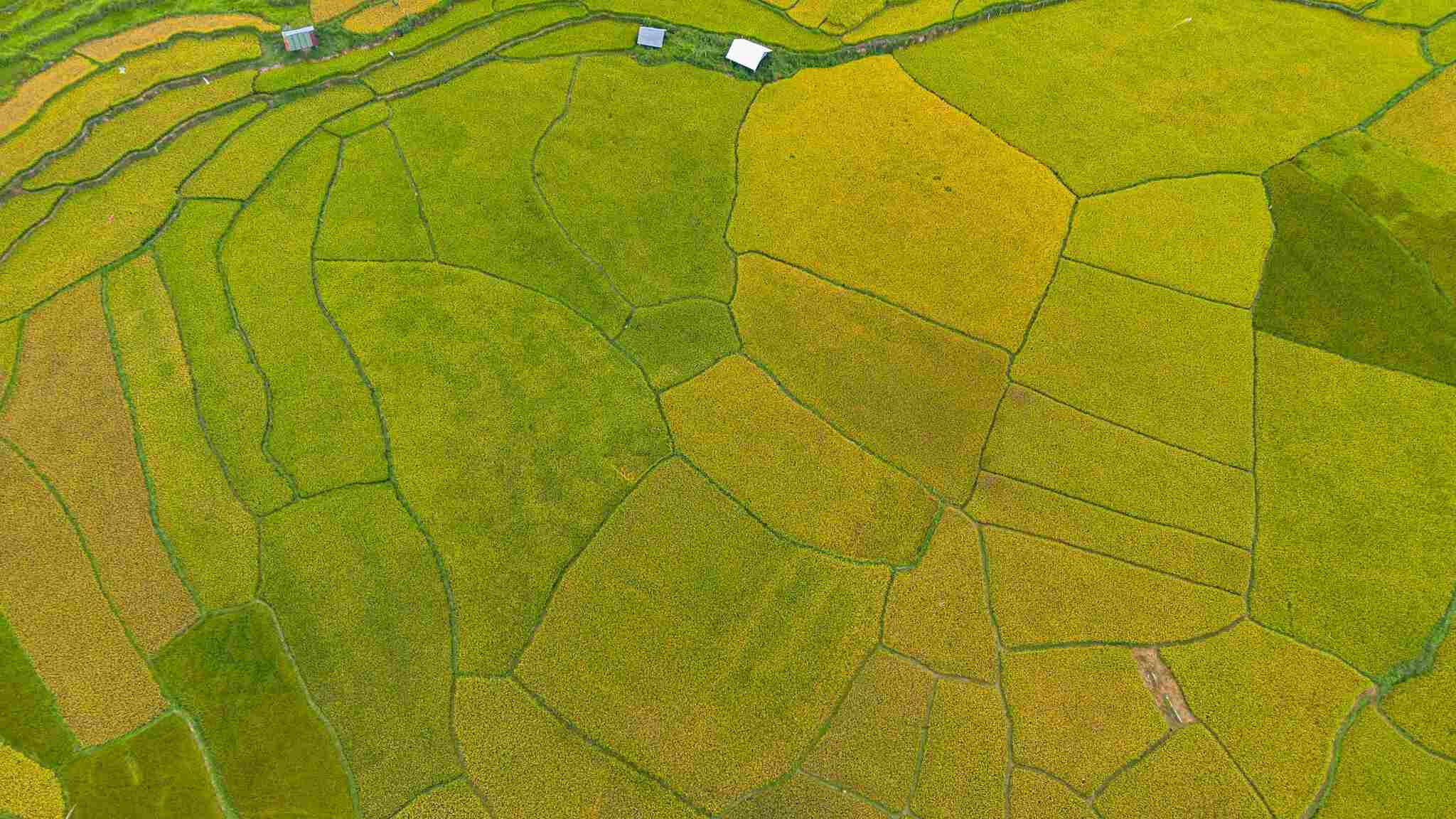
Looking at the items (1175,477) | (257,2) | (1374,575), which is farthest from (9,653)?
(1374,575)

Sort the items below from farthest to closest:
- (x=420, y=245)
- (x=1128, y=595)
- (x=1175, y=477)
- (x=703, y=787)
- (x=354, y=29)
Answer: (x=354, y=29), (x=420, y=245), (x=1175, y=477), (x=1128, y=595), (x=703, y=787)

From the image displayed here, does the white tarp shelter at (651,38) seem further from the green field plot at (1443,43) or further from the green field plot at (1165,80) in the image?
the green field plot at (1443,43)

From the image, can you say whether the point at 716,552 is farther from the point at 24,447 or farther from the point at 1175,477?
the point at 24,447

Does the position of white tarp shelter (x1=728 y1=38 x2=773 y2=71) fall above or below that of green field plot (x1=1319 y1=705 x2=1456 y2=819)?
above

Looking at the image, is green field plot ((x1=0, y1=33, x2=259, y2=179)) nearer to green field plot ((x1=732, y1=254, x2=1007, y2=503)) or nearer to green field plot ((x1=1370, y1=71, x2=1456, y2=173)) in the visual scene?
green field plot ((x1=732, y1=254, x2=1007, y2=503))

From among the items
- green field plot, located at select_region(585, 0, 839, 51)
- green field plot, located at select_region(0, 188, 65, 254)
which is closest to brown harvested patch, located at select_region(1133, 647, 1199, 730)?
green field plot, located at select_region(585, 0, 839, 51)

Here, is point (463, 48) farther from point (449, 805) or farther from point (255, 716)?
point (449, 805)
